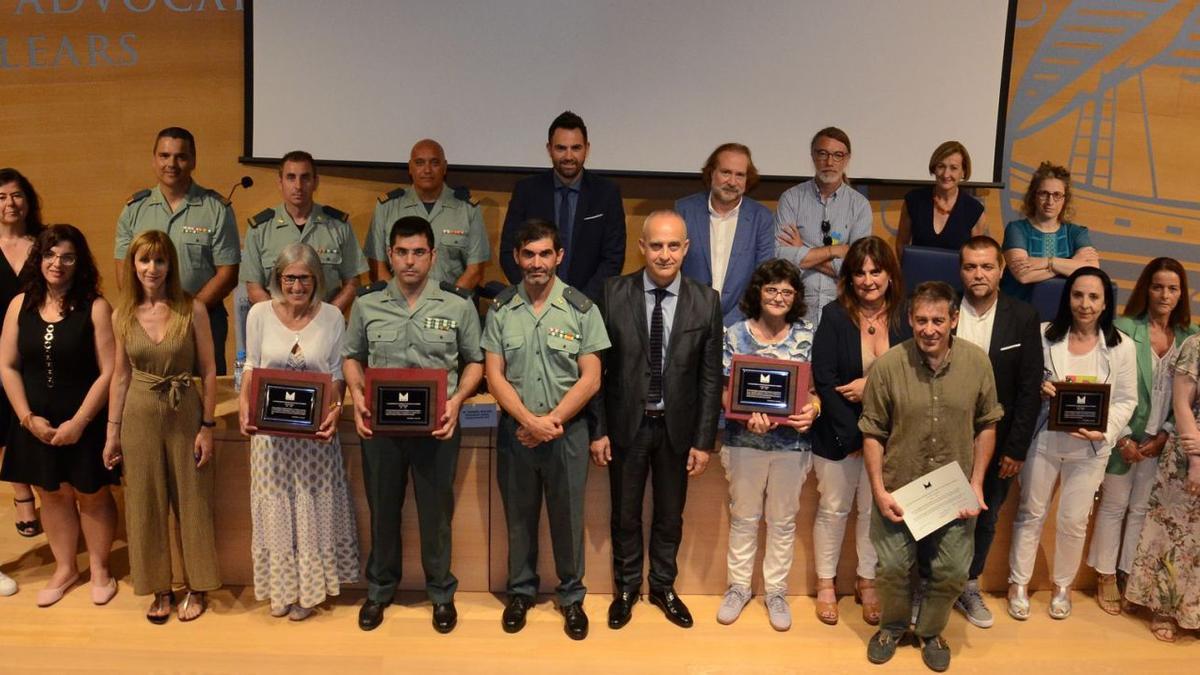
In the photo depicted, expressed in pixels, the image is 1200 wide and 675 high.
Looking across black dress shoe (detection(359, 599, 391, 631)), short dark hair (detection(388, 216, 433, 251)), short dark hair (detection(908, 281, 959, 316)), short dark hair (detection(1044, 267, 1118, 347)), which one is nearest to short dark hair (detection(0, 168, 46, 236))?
short dark hair (detection(388, 216, 433, 251))

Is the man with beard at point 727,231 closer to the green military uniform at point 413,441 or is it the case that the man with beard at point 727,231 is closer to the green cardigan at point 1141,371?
the green military uniform at point 413,441

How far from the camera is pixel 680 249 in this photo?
3.20 meters

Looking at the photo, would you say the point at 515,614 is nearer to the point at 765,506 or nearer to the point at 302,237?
the point at 765,506

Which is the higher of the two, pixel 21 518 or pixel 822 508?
pixel 822 508

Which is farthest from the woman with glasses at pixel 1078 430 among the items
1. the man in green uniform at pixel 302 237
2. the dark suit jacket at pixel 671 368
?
the man in green uniform at pixel 302 237

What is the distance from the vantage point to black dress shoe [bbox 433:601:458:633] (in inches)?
134

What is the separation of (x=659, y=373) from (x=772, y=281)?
551 millimetres

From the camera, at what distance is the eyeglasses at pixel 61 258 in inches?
128

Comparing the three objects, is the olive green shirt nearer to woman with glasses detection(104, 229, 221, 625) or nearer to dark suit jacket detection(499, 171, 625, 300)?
dark suit jacket detection(499, 171, 625, 300)

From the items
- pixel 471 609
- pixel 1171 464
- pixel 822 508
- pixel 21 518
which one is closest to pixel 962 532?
pixel 822 508

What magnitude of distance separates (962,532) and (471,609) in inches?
77.7

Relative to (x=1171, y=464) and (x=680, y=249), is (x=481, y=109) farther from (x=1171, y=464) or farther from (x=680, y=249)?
(x=1171, y=464)

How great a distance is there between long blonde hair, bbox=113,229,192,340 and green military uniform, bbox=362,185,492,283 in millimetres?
1190

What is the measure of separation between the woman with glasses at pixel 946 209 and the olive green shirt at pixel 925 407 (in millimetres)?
1351
